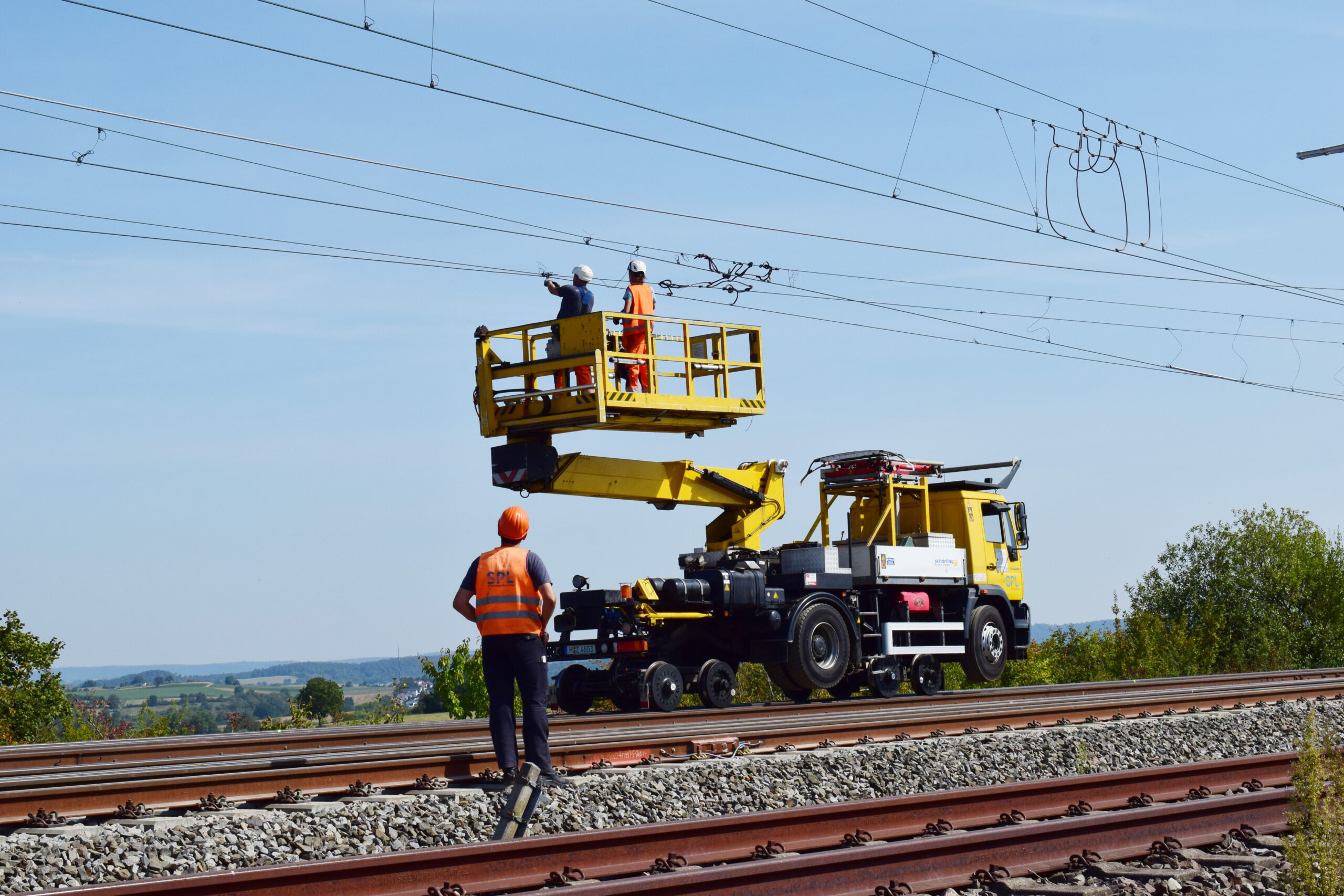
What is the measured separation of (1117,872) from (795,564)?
441 inches

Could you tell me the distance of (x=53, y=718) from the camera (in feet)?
70.0

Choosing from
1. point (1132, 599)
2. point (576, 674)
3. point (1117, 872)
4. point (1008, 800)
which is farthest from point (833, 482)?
point (1132, 599)

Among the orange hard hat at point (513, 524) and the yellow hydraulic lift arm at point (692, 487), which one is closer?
the orange hard hat at point (513, 524)

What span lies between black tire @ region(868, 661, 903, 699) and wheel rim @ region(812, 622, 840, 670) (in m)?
1.08

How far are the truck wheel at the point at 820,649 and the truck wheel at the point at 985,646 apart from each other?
3101mm

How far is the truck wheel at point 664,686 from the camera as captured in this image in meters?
15.7

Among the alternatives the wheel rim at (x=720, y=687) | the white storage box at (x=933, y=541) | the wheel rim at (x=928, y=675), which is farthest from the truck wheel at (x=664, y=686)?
the white storage box at (x=933, y=541)

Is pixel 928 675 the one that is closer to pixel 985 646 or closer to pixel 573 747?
pixel 985 646

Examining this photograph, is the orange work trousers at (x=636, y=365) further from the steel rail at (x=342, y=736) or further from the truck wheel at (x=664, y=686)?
the steel rail at (x=342, y=736)

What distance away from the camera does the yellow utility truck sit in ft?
51.5

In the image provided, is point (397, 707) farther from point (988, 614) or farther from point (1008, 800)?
point (1008, 800)

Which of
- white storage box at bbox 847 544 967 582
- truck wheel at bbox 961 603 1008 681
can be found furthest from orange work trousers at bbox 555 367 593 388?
truck wheel at bbox 961 603 1008 681

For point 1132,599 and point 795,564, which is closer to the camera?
point 795,564

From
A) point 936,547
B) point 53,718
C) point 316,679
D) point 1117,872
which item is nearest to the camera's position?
point 1117,872
